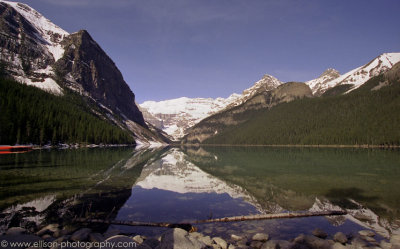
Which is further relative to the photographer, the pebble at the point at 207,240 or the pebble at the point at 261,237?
the pebble at the point at 261,237

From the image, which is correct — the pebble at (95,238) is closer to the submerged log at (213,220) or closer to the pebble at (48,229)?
the pebble at (48,229)

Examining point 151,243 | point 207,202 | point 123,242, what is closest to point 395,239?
point 151,243

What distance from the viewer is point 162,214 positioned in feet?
66.9

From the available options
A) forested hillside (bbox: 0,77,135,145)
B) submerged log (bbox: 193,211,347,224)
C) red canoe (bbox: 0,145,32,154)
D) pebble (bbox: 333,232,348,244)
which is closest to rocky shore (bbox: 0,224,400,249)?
pebble (bbox: 333,232,348,244)

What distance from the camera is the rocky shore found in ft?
35.3

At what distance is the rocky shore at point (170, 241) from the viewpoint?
10758mm

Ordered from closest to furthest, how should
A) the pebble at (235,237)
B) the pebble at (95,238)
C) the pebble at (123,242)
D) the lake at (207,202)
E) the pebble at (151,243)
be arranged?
the pebble at (123,242) < the pebble at (151,243) < the pebble at (95,238) < the pebble at (235,237) < the lake at (207,202)

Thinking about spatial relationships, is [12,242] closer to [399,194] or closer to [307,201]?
[307,201]

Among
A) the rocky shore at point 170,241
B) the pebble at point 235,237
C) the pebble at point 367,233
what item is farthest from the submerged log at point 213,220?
the pebble at point 367,233

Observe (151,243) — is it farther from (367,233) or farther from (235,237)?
(367,233)

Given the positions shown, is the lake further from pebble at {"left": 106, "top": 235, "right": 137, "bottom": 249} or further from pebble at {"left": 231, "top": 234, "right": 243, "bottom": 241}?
pebble at {"left": 106, "top": 235, "right": 137, "bottom": 249}

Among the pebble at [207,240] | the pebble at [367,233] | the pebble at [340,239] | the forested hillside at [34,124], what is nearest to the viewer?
the pebble at [207,240]

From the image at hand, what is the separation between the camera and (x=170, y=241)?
38.2 ft

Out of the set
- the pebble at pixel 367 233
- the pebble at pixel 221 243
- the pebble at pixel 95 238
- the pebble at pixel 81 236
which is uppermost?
the pebble at pixel 81 236
